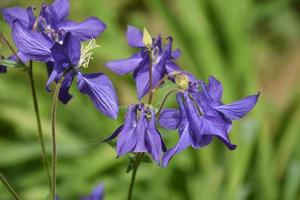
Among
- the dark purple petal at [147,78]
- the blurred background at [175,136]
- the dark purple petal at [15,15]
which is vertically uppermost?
the dark purple petal at [15,15]

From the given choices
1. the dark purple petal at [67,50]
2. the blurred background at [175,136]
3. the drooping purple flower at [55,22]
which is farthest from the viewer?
the blurred background at [175,136]

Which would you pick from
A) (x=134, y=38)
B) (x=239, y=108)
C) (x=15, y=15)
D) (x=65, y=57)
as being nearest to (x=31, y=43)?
(x=65, y=57)

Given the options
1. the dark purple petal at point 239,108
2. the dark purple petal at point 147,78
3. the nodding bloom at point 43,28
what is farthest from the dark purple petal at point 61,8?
the dark purple petal at point 239,108

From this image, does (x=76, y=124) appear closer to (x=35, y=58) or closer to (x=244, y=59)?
(x=244, y=59)

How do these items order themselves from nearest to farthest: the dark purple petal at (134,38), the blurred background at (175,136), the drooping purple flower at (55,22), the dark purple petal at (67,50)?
the dark purple petal at (67,50), the drooping purple flower at (55,22), the dark purple petal at (134,38), the blurred background at (175,136)

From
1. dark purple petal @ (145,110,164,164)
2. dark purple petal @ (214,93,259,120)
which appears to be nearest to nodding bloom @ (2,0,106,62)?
dark purple petal @ (145,110,164,164)

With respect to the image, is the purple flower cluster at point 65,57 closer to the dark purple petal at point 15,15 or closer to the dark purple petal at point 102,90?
the dark purple petal at point 102,90

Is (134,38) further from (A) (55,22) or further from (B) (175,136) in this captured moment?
(B) (175,136)
